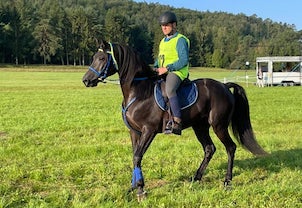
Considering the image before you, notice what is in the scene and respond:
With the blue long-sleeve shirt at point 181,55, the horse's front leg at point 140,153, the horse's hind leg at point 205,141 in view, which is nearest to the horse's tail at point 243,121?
the horse's hind leg at point 205,141

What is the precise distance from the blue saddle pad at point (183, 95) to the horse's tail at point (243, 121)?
3.79 ft

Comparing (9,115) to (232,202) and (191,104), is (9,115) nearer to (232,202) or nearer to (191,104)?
(191,104)

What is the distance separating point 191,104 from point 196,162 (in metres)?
2.10

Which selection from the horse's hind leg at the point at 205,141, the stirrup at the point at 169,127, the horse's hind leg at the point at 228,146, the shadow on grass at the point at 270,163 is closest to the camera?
the stirrup at the point at 169,127

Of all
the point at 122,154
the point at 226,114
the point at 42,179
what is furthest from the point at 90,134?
the point at 226,114

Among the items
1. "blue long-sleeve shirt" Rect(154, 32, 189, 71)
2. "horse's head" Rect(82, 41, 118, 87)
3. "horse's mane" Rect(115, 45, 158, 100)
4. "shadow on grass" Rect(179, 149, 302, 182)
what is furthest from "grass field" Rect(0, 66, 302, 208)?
"blue long-sleeve shirt" Rect(154, 32, 189, 71)

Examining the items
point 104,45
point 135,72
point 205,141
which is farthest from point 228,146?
point 104,45

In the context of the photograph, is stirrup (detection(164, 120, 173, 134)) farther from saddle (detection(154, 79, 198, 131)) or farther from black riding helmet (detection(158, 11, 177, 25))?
black riding helmet (detection(158, 11, 177, 25))

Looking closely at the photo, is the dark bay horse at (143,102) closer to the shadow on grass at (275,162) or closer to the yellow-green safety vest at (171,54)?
the yellow-green safety vest at (171,54)

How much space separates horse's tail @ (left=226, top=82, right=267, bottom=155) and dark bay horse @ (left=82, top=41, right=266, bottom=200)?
1.27ft

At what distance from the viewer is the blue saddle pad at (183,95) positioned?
20.8 ft

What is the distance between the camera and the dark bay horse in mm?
6129

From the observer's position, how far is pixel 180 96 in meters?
6.52

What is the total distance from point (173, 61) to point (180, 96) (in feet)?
2.01
